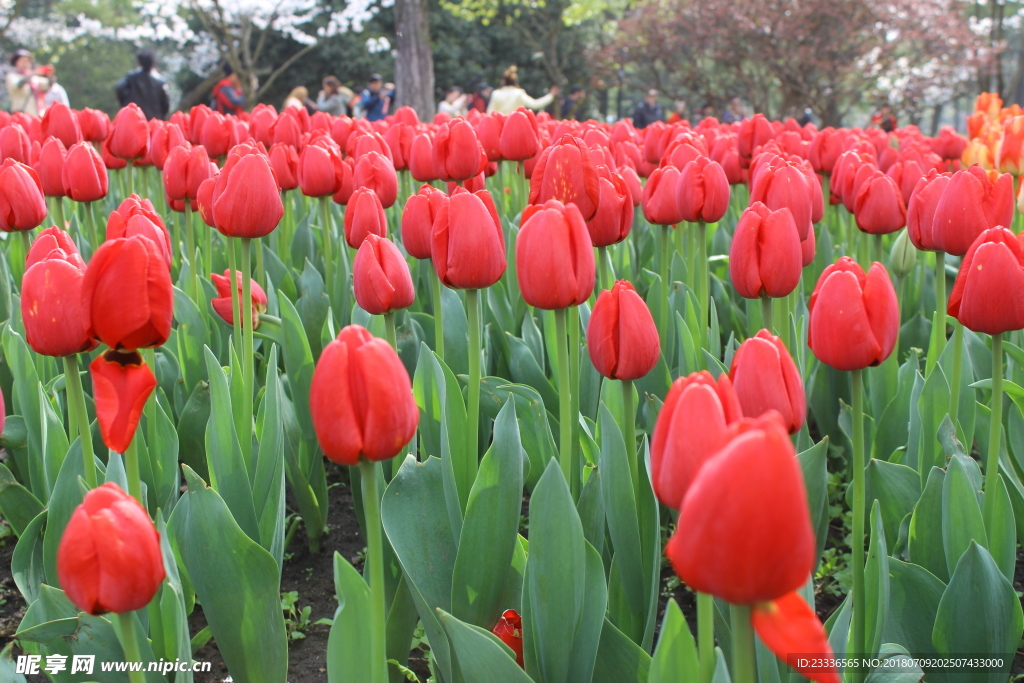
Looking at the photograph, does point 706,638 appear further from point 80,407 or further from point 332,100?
point 332,100

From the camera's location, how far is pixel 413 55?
11.5 meters

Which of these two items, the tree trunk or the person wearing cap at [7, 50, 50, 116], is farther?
the tree trunk

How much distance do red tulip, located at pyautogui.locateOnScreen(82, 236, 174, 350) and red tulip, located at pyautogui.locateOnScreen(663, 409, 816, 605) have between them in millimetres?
722

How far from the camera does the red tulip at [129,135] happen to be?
3.53m

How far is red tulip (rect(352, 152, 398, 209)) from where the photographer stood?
2.69m

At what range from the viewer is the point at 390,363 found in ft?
2.89

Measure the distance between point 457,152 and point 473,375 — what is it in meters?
1.37

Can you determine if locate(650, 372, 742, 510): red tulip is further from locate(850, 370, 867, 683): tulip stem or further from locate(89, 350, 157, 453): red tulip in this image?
locate(89, 350, 157, 453): red tulip

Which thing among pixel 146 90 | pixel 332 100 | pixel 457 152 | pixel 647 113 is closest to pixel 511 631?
pixel 457 152

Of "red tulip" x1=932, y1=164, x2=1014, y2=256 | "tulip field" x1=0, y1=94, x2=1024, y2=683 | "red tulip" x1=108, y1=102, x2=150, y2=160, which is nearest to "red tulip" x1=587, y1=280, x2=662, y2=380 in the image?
"tulip field" x1=0, y1=94, x2=1024, y2=683

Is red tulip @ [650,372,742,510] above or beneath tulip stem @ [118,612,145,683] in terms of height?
above

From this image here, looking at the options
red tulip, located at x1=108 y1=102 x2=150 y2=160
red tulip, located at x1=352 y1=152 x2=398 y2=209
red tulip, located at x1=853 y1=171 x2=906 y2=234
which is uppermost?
red tulip, located at x1=108 y1=102 x2=150 y2=160

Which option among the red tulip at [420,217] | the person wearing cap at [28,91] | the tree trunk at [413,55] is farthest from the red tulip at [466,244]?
the tree trunk at [413,55]

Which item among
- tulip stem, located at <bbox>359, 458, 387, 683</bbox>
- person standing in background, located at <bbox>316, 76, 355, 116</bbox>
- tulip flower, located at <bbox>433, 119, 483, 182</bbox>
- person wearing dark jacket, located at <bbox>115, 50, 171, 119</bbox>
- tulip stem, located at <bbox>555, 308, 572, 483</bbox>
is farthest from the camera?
person standing in background, located at <bbox>316, 76, 355, 116</bbox>
